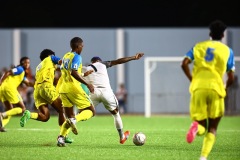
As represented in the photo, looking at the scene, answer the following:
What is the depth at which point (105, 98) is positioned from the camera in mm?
13820

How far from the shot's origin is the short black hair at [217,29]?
10.1 meters

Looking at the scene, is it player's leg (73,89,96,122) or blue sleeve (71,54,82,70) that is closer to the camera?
blue sleeve (71,54,82,70)

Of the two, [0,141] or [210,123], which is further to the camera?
[0,141]

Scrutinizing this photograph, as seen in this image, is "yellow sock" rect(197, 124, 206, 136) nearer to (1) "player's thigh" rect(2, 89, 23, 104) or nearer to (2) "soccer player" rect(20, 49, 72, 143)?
(2) "soccer player" rect(20, 49, 72, 143)

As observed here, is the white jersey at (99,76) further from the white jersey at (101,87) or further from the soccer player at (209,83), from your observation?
the soccer player at (209,83)

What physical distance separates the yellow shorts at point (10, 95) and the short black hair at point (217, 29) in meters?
8.78

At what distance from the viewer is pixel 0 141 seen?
1445 cm

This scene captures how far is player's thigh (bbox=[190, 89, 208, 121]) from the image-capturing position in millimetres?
10000

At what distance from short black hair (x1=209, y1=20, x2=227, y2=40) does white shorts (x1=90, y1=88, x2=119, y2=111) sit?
4.05m
